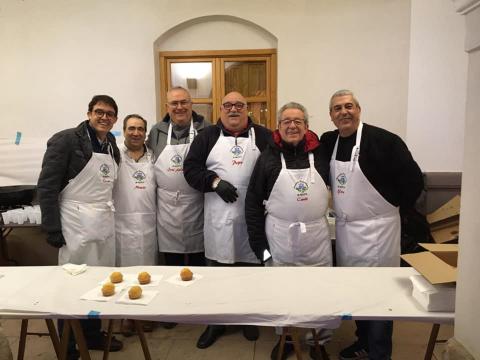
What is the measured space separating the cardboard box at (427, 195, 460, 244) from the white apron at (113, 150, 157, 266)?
2.47 metres

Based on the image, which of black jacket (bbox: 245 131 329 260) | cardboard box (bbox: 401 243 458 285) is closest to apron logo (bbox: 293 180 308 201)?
black jacket (bbox: 245 131 329 260)

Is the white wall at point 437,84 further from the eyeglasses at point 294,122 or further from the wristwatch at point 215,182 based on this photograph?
the wristwatch at point 215,182

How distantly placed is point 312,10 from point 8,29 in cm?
315

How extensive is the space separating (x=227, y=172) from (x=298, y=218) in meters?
0.59

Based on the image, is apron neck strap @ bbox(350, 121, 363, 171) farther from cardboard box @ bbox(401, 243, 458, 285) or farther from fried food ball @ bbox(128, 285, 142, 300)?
fried food ball @ bbox(128, 285, 142, 300)

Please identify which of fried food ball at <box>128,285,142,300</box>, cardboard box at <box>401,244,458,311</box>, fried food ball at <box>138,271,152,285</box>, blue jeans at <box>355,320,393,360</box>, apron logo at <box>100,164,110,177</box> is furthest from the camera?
apron logo at <box>100,164,110,177</box>

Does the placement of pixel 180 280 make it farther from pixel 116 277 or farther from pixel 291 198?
pixel 291 198

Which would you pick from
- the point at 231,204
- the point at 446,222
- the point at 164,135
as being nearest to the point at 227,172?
the point at 231,204

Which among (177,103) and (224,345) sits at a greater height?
(177,103)

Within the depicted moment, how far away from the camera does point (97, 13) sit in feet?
12.3

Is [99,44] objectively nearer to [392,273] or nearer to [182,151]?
[182,151]

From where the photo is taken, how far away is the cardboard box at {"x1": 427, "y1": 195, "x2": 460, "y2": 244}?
10.4 feet

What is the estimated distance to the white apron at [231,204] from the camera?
238cm

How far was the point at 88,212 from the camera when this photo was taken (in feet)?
7.22
